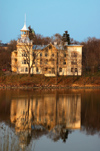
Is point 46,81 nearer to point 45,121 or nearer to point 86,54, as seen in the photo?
point 86,54

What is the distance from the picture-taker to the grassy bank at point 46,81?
67.4 meters

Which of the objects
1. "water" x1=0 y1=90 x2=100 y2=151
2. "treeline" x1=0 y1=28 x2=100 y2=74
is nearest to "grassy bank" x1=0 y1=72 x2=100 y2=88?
"treeline" x1=0 y1=28 x2=100 y2=74

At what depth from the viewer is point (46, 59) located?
254ft

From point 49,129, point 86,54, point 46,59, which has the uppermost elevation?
point 86,54

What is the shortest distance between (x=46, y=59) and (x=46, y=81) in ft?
29.6

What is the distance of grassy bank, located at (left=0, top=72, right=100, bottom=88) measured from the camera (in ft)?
221

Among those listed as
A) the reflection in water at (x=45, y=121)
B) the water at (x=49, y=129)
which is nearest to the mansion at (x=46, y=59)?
the reflection in water at (x=45, y=121)

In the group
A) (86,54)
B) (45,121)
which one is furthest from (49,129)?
(86,54)

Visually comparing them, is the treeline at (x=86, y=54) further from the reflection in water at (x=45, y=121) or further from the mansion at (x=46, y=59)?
the reflection in water at (x=45, y=121)

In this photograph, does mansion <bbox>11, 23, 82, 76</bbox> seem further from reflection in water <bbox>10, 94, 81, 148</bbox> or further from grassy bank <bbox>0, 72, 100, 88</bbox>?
reflection in water <bbox>10, 94, 81, 148</bbox>

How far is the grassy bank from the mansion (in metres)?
1.96

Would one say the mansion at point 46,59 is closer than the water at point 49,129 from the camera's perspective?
No

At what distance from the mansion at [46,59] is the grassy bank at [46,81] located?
6.43ft

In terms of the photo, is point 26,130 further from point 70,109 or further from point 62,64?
point 62,64
